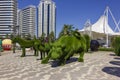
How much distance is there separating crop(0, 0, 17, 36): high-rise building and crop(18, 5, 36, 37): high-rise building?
886 centimetres

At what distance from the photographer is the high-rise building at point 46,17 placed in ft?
406

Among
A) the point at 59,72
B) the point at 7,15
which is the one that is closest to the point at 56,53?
the point at 59,72

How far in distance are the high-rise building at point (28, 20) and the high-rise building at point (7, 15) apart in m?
8.86

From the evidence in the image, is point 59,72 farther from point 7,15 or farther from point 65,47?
point 7,15

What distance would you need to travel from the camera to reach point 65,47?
692 inches

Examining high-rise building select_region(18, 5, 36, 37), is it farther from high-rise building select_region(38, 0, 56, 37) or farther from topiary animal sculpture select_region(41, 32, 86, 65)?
topiary animal sculpture select_region(41, 32, 86, 65)

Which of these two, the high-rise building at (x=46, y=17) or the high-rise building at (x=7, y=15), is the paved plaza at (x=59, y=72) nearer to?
the high-rise building at (x=46, y=17)

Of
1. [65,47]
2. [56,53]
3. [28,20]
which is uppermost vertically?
[28,20]

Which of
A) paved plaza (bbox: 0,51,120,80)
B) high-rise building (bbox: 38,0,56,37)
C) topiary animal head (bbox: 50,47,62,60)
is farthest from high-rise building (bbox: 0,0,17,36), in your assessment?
topiary animal head (bbox: 50,47,62,60)

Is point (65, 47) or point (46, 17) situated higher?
point (46, 17)

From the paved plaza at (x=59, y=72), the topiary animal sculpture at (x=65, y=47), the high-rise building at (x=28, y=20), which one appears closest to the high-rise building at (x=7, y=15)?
the high-rise building at (x=28, y=20)

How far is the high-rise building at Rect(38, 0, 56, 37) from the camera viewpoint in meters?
124

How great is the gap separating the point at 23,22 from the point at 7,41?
341ft

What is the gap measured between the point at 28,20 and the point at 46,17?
2306 cm
